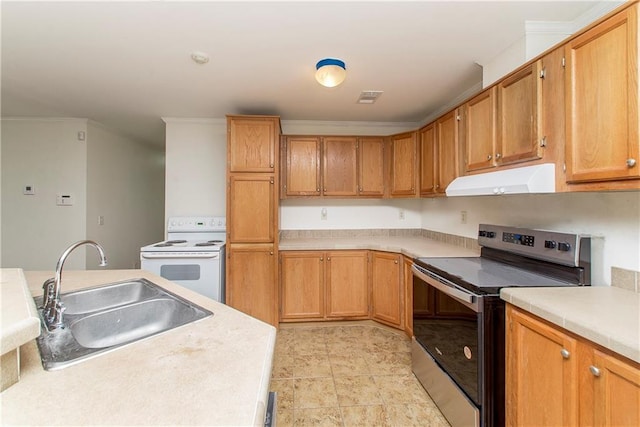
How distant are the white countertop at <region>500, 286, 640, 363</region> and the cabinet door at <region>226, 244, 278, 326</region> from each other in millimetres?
1960

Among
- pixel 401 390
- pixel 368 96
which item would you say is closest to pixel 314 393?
pixel 401 390

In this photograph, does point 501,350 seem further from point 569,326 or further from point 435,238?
point 435,238

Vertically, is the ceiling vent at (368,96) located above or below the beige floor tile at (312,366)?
above

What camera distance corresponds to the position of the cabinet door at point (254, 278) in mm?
2674

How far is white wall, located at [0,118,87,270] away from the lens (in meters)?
3.27

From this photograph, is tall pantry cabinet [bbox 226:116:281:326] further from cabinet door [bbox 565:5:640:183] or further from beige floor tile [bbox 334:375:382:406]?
cabinet door [bbox 565:5:640:183]

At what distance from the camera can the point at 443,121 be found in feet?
7.73

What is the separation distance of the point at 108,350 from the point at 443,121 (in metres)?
2.58

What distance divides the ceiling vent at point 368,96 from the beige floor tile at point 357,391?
2.37 meters

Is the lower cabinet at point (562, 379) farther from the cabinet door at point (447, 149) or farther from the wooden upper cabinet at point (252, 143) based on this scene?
the wooden upper cabinet at point (252, 143)

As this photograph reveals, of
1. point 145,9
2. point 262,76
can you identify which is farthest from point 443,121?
point 145,9

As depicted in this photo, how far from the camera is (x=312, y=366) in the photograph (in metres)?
2.19

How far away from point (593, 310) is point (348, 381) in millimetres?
A: 1533

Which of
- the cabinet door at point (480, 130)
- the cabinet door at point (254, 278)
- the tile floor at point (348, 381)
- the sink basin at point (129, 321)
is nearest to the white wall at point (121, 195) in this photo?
the cabinet door at point (254, 278)
